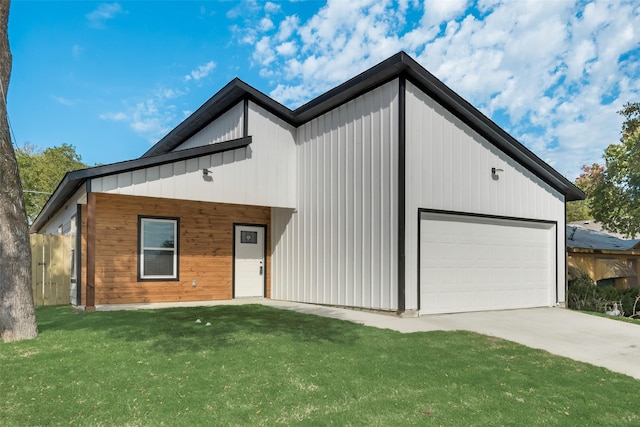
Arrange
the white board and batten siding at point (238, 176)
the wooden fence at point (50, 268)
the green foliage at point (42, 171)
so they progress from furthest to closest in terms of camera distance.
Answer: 1. the green foliage at point (42, 171)
2. the wooden fence at point (50, 268)
3. the white board and batten siding at point (238, 176)

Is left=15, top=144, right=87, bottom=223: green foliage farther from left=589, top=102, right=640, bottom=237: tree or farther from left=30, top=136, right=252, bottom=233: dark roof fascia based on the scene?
left=589, top=102, right=640, bottom=237: tree

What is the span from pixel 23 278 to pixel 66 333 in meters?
0.96

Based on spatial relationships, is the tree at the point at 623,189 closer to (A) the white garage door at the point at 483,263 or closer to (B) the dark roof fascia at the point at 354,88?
(A) the white garage door at the point at 483,263

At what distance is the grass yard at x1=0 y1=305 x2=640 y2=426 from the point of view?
3270mm

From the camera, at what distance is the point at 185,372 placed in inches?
163

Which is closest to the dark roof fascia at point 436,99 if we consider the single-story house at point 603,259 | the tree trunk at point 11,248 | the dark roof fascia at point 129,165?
the dark roof fascia at point 129,165

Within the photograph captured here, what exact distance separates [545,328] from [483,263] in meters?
2.38

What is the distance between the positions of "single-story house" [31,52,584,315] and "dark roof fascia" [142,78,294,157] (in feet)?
0.18

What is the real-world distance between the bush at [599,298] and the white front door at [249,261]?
8993 mm

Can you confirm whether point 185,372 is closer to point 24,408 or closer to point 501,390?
point 24,408

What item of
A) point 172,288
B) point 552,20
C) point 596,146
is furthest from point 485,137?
point 596,146

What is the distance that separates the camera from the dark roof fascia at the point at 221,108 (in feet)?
34.5

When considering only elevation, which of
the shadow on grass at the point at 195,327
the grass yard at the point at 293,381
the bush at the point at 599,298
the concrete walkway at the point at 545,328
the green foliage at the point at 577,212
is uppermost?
the green foliage at the point at 577,212

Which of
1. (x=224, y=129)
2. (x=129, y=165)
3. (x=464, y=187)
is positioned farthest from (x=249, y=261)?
(x=464, y=187)
